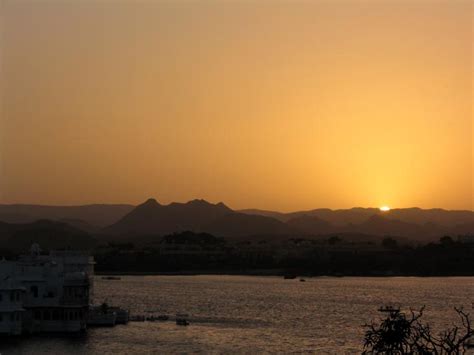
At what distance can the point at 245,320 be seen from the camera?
214 ft

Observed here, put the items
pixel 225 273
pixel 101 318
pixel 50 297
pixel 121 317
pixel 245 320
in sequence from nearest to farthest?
pixel 50 297
pixel 101 318
pixel 121 317
pixel 245 320
pixel 225 273

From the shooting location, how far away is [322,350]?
49.7m

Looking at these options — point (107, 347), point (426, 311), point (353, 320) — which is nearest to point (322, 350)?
point (107, 347)

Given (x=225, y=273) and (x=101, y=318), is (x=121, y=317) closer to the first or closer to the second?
(x=101, y=318)

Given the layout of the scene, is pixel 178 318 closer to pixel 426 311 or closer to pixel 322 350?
pixel 322 350

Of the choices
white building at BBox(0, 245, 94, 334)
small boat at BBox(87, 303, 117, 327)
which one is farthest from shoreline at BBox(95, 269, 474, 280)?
white building at BBox(0, 245, 94, 334)

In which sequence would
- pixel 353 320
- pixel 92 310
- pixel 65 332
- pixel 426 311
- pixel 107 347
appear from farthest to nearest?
pixel 426 311 → pixel 353 320 → pixel 92 310 → pixel 65 332 → pixel 107 347

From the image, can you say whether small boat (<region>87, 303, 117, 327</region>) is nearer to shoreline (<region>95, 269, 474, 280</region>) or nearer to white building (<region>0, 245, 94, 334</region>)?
white building (<region>0, 245, 94, 334</region>)

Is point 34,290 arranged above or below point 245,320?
above

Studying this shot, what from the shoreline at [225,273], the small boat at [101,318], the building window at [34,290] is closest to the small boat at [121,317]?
the small boat at [101,318]

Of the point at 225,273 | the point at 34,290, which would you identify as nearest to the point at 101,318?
the point at 34,290

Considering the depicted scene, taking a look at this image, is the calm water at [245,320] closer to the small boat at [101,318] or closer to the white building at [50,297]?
the small boat at [101,318]

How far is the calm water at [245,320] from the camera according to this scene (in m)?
49.5

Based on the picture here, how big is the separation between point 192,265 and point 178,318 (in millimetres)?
117719
